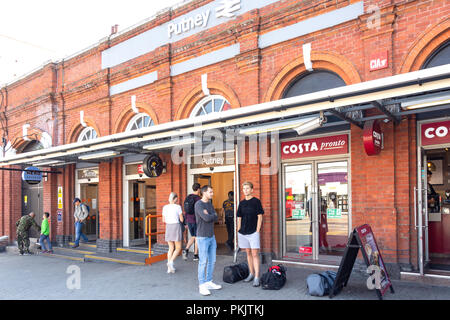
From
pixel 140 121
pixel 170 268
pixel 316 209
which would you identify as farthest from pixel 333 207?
pixel 140 121

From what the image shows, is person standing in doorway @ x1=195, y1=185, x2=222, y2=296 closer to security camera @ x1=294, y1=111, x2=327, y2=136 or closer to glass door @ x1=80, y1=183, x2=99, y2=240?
security camera @ x1=294, y1=111, x2=327, y2=136

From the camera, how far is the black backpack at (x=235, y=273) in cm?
705

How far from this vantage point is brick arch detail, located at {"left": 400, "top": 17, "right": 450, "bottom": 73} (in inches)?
262

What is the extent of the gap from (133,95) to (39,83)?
566 cm

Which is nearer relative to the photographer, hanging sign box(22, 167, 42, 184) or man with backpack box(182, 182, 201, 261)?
man with backpack box(182, 182, 201, 261)

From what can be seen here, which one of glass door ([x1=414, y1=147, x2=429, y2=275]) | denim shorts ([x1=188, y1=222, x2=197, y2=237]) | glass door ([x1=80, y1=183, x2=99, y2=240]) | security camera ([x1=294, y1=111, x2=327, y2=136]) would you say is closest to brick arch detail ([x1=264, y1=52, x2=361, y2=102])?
security camera ([x1=294, y1=111, x2=327, y2=136])

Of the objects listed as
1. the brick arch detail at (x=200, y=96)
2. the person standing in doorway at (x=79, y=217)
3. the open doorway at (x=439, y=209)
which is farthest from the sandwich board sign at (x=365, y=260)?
the person standing in doorway at (x=79, y=217)

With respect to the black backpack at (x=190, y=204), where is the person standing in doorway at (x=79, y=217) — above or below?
below

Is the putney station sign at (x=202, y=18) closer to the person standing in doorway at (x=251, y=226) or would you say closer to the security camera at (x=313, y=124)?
the security camera at (x=313, y=124)

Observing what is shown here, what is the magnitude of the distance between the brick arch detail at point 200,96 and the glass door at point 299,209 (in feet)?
7.05

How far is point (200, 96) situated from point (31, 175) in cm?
723

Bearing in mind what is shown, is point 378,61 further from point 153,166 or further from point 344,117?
point 153,166

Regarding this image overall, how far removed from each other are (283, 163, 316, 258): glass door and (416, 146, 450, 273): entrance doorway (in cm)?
221
